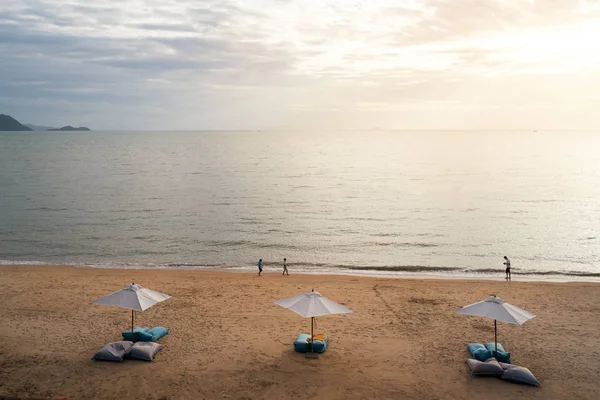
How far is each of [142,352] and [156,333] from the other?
5.86 feet

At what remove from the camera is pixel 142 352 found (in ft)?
49.2

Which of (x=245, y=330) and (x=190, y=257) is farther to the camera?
(x=190, y=257)

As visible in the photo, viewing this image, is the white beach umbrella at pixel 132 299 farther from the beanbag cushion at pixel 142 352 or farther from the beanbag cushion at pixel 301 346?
the beanbag cushion at pixel 301 346

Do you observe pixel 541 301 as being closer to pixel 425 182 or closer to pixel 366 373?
pixel 366 373

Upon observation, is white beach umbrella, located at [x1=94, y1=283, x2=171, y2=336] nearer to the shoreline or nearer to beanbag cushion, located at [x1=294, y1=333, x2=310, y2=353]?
beanbag cushion, located at [x1=294, y1=333, x2=310, y2=353]

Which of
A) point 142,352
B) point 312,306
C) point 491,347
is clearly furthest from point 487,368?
point 142,352

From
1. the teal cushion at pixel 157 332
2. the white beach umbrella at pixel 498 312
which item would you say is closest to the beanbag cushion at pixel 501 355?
the white beach umbrella at pixel 498 312

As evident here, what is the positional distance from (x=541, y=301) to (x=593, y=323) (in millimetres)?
3055

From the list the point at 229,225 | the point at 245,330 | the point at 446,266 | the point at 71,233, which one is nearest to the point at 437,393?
the point at 245,330

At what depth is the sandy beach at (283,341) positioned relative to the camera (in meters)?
13.5

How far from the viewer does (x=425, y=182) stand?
78.1 m

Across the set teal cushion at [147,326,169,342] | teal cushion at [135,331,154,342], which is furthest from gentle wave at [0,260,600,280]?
teal cushion at [135,331,154,342]

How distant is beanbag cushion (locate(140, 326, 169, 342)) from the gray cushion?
10.4m

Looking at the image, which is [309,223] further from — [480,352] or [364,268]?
[480,352]
